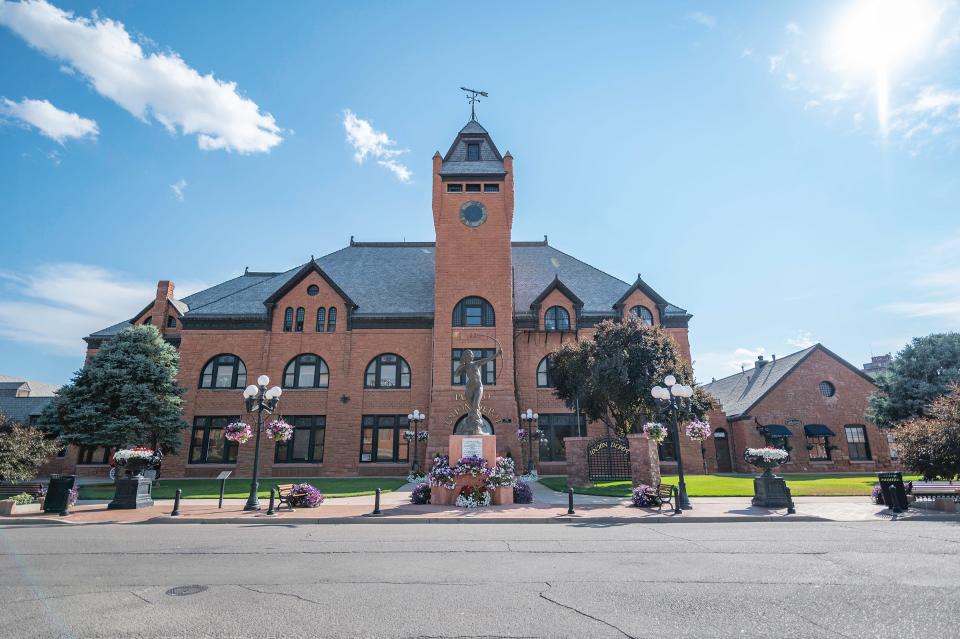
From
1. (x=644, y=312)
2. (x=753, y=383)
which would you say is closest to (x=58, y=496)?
(x=644, y=312)

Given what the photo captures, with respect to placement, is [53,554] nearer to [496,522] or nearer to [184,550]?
[184,550]

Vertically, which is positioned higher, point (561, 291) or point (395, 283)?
point (395, 283)

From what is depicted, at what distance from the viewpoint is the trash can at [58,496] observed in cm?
1440

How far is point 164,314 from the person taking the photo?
3272cm

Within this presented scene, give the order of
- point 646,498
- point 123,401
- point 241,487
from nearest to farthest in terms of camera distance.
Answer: point 646,498 < point 241,487 < point 123,401

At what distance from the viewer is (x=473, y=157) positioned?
110 ft

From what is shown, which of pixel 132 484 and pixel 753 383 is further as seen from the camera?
pixel 753 383

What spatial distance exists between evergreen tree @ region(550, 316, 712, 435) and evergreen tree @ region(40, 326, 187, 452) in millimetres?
21553

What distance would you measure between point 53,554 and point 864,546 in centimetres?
1556

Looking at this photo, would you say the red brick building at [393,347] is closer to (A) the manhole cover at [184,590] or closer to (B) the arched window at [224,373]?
(B) the arched window at [224,373]

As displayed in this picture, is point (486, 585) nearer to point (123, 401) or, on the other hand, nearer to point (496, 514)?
point (496, 514)

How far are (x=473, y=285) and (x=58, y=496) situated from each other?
2126 centimetres

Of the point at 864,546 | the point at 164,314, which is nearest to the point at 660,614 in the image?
the point at 864,546

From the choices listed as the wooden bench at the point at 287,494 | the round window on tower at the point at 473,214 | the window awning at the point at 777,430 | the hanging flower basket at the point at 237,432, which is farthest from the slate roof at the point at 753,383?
the hanging flower basket at the point at 237,432
